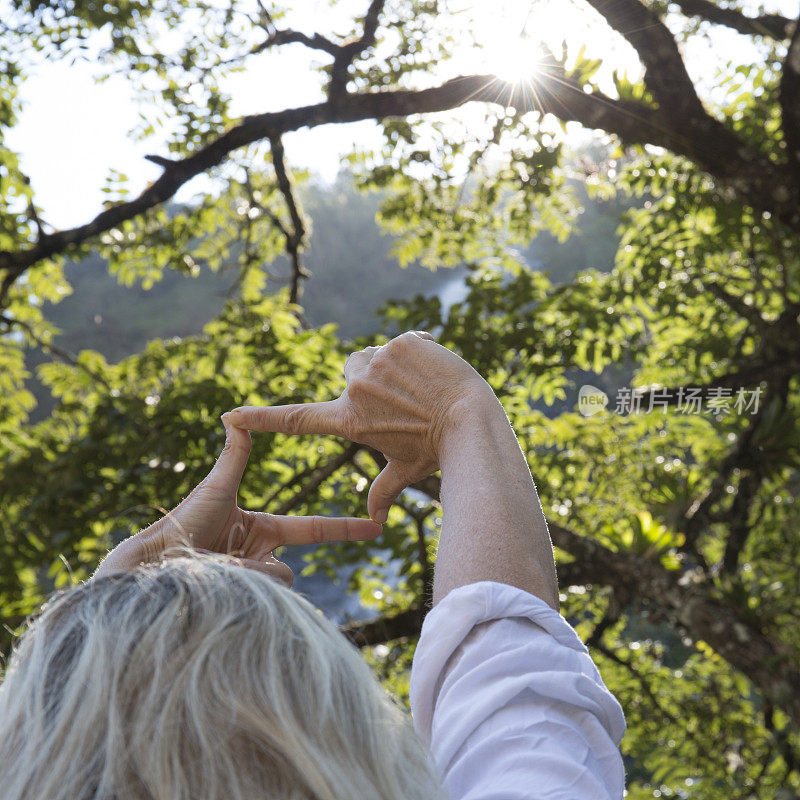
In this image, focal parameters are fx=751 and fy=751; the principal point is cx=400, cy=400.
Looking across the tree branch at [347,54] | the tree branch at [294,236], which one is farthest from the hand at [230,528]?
the tree branch at [294,236]

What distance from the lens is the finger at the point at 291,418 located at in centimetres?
105

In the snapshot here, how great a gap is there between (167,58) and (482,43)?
1.79 meters

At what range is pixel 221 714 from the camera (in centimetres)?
59

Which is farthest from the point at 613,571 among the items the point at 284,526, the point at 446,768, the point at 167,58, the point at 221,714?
the point at 167,58

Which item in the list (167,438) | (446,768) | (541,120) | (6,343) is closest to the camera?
(446,768)

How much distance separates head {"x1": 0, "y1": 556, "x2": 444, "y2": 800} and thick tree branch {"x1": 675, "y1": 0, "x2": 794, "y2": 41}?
12.2 feet

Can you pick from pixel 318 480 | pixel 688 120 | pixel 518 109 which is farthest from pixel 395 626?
pixel 688 120

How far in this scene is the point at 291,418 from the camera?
1.06 meters

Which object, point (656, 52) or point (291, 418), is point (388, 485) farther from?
point (656, 52)

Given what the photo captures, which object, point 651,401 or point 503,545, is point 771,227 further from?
point 503,545

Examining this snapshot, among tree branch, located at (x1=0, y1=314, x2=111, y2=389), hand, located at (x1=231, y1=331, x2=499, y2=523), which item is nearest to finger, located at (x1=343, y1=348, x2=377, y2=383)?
hand, located at (x1=231, y1=331, x2=499, y2=523)

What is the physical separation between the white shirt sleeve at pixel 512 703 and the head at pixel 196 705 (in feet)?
0.29

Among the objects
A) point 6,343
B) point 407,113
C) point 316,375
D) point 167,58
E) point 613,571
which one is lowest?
point 613,571

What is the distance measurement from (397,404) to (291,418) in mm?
153
